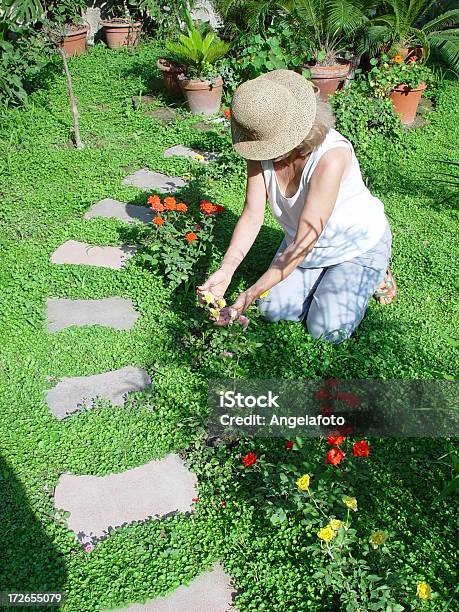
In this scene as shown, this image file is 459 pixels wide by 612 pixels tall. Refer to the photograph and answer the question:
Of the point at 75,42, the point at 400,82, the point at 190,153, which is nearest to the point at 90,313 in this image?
the point at 190,153

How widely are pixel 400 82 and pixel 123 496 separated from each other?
4.88 meters

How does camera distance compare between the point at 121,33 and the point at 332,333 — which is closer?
the point at 332,333

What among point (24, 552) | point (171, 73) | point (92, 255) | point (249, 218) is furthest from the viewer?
point (171, 73)

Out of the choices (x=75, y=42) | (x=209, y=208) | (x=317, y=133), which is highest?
(x=317, y=133)

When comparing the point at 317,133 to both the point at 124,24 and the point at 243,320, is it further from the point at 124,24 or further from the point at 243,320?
the point at 124,24

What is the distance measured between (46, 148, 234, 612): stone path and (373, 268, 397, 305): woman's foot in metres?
1.45

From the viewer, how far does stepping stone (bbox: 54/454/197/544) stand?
257cm

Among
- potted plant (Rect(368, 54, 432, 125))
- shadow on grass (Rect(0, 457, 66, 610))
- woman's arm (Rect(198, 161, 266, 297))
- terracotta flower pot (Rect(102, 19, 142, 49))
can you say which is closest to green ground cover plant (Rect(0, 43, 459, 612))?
shadow on grass (Rect(0, 457, 66, 610))

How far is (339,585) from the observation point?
2152mm

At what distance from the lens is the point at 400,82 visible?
5.97 meters

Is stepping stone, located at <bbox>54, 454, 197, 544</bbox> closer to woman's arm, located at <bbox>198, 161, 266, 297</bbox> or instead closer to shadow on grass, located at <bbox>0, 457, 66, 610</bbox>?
shadow on grass, located at <bbox>0, 457, 66, 610</bbox>

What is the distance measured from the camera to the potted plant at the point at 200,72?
6004mm

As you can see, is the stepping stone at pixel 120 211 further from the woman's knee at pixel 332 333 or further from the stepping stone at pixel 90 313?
the woman's knee at pixel 332 333

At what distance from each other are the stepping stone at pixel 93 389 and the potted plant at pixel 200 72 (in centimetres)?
365
